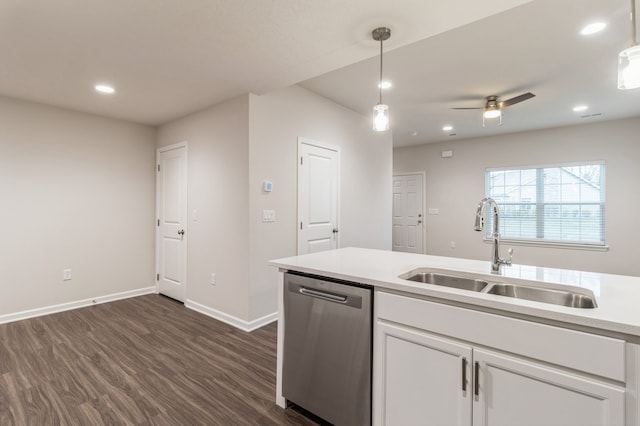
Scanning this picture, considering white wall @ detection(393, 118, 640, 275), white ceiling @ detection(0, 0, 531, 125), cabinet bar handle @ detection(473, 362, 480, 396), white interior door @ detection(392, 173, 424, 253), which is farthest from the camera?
white interior door @ detection(392, 173, 424, 253)

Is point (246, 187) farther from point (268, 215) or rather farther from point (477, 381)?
point (477, 381)

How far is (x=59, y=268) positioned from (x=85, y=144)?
1.59 metres

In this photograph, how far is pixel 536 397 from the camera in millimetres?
1142

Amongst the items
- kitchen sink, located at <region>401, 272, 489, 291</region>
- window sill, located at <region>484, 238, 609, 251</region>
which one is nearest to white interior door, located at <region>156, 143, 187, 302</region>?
kitchen sink, located at <region>401, 272, 489, 291</region>

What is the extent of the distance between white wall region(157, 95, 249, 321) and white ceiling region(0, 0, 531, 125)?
1.56 feet

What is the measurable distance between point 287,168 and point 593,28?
2.95 metres

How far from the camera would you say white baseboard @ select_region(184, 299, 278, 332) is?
321 cm

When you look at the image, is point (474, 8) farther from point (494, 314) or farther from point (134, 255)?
point (134, 255)

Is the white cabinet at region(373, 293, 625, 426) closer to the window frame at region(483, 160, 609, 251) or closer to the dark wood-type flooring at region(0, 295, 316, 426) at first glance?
the dark wood-type flooring at region(0, 295, 316, 426)

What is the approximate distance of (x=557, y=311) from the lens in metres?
1.09

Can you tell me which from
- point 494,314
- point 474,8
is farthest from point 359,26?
point 494,314

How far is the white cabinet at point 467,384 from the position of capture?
1.06 meters

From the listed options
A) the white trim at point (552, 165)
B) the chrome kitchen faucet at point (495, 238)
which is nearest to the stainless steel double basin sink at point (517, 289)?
the chrome kitchen faucet at point (495, 238)

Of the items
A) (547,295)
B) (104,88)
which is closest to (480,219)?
(547,295)
